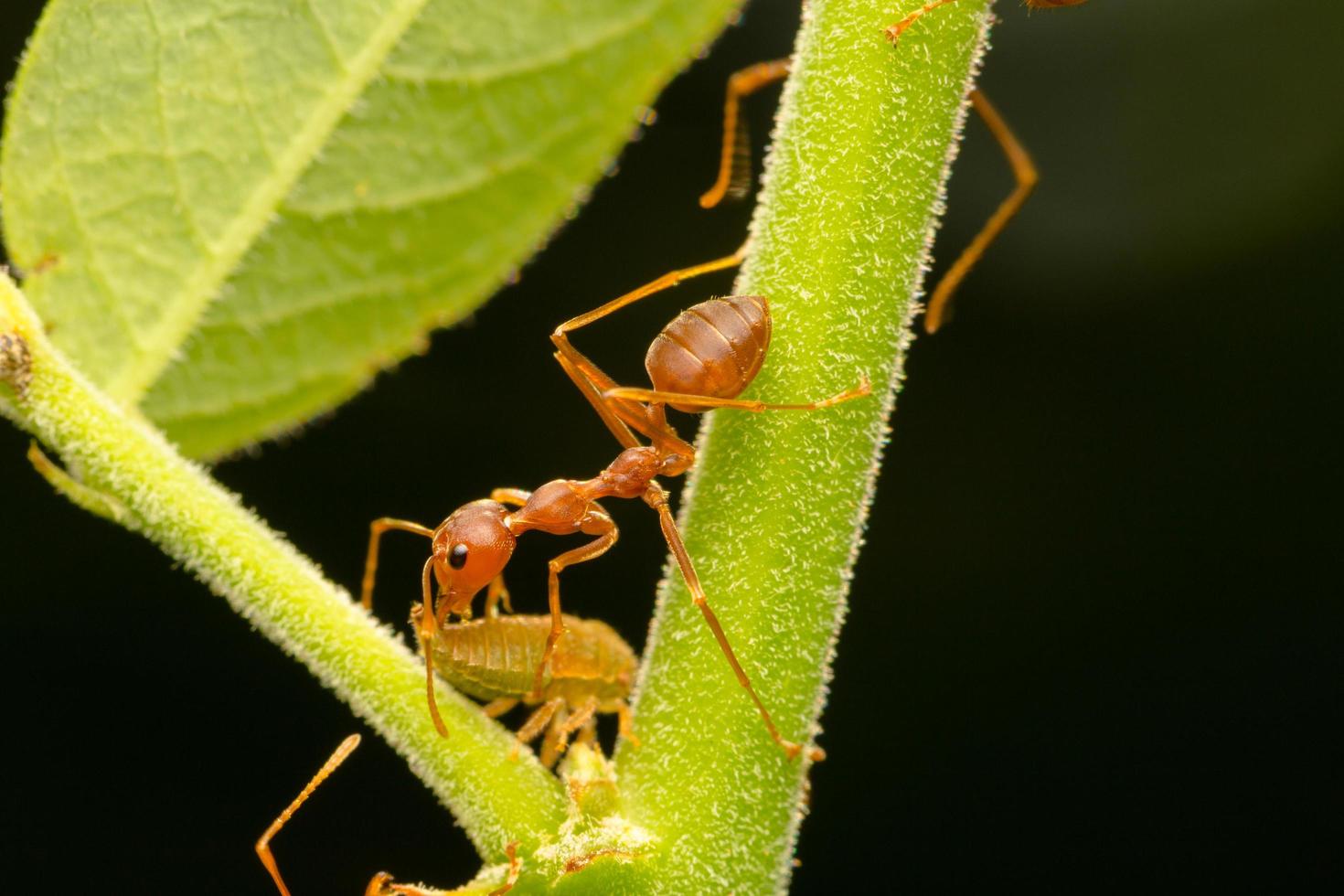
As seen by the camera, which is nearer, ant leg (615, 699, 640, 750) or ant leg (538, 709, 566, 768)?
ant leg (615, 699, 640, 750)

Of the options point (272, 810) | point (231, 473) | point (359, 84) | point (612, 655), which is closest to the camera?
point (359, 84)

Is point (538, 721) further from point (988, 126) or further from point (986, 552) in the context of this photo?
point (986, 552)

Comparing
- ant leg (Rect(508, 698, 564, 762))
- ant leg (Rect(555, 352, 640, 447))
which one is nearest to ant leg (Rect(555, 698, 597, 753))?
ant leg (Rect(508, 698, 564, 762))

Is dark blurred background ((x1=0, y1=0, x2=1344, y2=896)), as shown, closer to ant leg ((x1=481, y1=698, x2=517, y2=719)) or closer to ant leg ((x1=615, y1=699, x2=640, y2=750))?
ant leg ((x1=481, y1=698, x2=517, y2=719))

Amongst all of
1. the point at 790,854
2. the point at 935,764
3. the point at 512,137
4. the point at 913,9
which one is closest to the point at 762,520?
the point at 790,854

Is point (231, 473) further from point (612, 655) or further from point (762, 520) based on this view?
point (762, 520)
